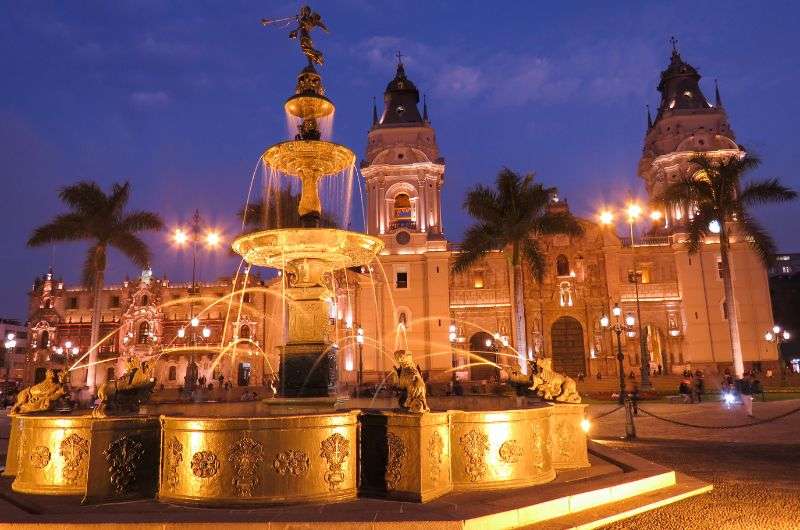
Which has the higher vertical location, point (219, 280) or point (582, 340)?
point (219, 280)

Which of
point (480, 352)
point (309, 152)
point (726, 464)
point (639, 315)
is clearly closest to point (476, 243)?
point (639, 315)

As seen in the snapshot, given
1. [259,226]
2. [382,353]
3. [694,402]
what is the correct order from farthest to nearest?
1. [382,353]
2. [259,226]
3. [694,402]

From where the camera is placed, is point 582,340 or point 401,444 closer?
Answer: point 401,444

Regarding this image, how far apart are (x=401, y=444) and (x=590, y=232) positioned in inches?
1802

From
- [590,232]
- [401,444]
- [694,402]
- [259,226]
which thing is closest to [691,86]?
[590,232]

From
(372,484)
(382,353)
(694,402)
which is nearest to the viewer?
(372,484)

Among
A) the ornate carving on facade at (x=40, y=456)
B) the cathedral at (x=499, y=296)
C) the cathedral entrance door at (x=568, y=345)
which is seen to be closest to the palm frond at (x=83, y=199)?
the cathedral at (x=499, y=296)

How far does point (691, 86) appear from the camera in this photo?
55.6 meters

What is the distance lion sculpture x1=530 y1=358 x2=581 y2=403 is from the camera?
9.29 m

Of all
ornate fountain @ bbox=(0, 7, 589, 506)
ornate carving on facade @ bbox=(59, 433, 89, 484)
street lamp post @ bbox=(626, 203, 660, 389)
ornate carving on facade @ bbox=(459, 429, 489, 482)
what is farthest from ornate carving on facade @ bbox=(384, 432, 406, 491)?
street lamp post @ bbox=(626, 203, 660, 389)

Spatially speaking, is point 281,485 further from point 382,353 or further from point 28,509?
point 382,353

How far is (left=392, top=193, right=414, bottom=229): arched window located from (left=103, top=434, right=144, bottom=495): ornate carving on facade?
42.2 metres

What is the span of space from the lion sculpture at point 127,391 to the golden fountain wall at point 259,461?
1274 millimetres

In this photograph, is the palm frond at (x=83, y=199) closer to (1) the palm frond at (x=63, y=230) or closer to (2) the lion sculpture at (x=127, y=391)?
(1) the palm frond at (x=63, y=230)
